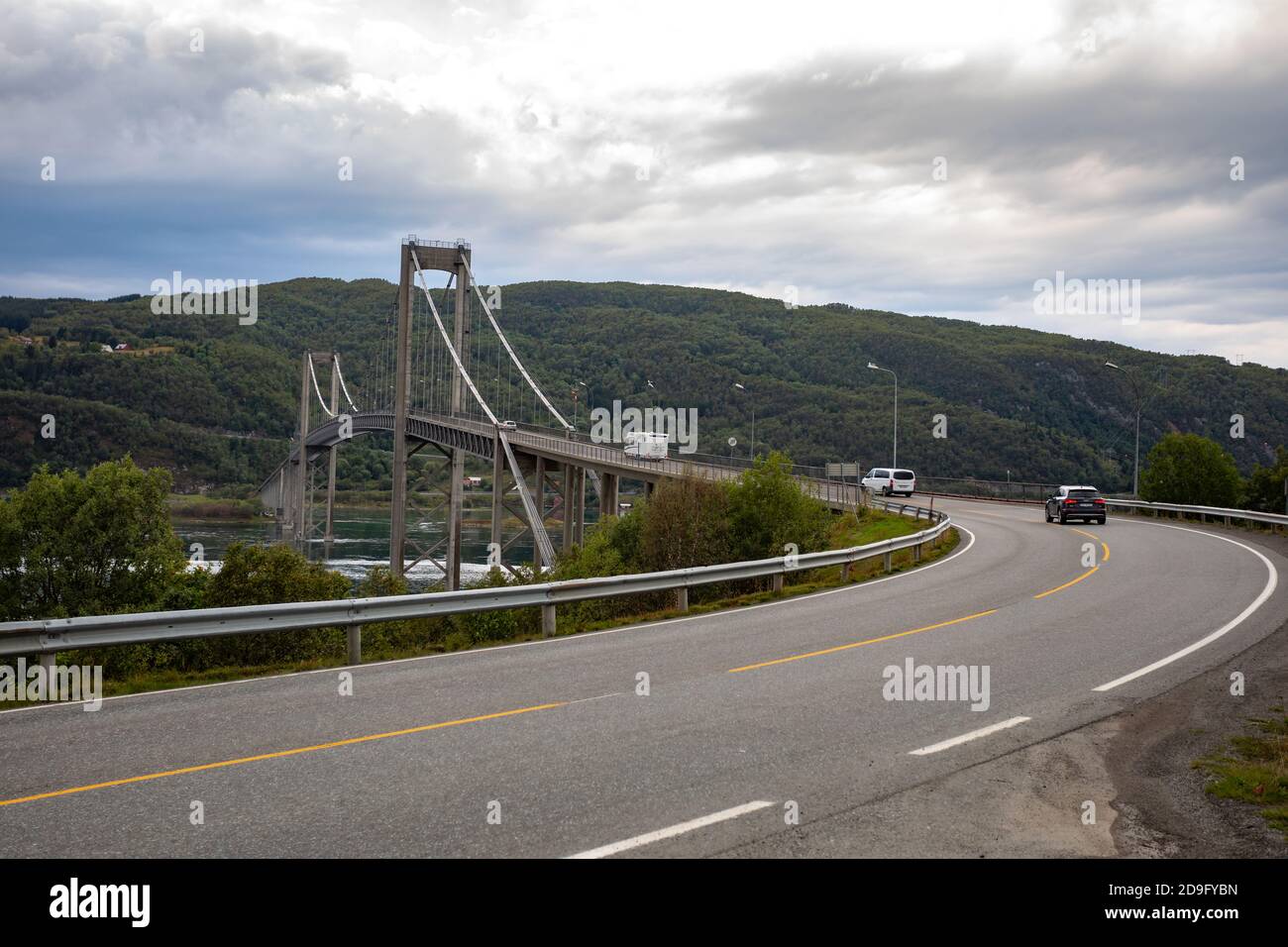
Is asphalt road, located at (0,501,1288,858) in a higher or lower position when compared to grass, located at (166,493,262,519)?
higher

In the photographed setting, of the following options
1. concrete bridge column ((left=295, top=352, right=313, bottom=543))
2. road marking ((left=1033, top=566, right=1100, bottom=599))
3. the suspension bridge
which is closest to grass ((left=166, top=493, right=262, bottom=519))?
the suspension bridge

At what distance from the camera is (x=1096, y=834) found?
6.07 metres

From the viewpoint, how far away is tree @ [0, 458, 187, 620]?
46.3 meters

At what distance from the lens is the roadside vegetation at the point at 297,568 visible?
1934 cm

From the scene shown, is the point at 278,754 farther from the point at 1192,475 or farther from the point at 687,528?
the point at 1192,475

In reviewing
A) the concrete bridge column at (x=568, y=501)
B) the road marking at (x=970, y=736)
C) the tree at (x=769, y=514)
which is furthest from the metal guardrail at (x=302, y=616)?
the concrete bridge column at (x=568, y=501)

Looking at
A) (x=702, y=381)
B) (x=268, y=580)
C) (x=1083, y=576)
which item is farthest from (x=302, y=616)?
(x=702, y=381)

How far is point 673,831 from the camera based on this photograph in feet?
19.2

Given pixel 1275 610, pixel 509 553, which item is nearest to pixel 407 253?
pixel 509 553

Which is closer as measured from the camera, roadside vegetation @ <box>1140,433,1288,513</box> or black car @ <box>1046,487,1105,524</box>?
black car @ <box>1046,487,1105,524</box>

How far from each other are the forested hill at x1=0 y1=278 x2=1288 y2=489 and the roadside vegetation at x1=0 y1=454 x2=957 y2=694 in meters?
47.3

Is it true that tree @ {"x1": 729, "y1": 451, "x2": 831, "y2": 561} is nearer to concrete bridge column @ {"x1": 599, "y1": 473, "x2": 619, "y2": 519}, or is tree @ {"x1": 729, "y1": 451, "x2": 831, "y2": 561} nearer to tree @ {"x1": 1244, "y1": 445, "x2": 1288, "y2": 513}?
concrete bridge column @ {"x1": 599, "y1": 473, "x2": 619, "y2": 519}

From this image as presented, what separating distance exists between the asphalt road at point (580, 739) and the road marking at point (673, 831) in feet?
0.06
